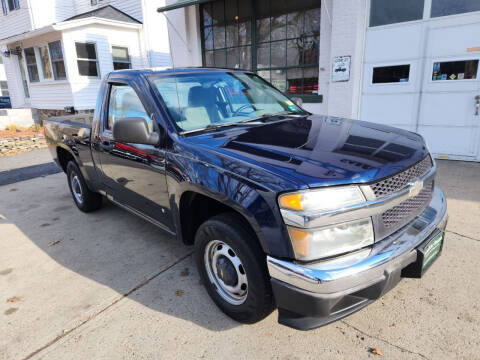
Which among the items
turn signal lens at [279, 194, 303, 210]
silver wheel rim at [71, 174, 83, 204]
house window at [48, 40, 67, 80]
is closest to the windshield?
turn signal lens at [279, 194, 303, 210]

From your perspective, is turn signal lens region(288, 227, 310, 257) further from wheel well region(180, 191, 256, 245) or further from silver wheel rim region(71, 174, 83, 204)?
silver wheel rim region(71, 174, 83, 204)

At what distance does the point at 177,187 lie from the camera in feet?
8.52

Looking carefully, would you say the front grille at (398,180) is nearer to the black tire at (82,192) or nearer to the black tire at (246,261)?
the black tire at (246,261)

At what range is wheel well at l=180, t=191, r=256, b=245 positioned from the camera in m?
2.60

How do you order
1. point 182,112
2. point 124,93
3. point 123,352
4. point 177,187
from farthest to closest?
point 124,93 → point 182,112 → point 177,187 → point 123,352

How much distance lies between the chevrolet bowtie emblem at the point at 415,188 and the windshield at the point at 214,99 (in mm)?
1468

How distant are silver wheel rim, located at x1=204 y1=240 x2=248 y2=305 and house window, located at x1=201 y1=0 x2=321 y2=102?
642 cm

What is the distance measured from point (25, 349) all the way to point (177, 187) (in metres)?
1.56

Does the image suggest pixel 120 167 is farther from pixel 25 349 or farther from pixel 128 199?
pixel 25 349

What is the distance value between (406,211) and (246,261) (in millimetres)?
1096

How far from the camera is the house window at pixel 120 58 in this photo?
44.5 ft

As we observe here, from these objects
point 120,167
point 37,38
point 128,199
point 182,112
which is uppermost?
point 37,38

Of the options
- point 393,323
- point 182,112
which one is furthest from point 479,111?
point 182,112

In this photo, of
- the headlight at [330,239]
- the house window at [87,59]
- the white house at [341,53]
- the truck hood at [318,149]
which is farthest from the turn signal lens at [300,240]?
the house window at [87,59]
